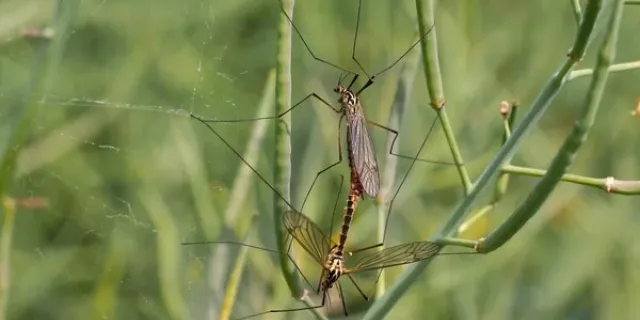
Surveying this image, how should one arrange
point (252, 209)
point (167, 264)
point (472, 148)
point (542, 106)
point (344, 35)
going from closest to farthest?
1. point (542, 106)
2. point (167, 264)
3. point (252, 209)
4. point (472, 148)
5. point (344, 35)

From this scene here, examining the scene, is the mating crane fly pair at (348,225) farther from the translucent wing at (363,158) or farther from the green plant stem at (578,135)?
the green plant stem at (578,135)

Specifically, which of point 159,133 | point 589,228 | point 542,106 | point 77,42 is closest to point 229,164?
point 159,133

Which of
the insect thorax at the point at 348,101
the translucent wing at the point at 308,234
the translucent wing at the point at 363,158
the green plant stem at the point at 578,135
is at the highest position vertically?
the insect thorax at the point at 348,101

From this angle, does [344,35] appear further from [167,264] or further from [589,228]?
[167,264]

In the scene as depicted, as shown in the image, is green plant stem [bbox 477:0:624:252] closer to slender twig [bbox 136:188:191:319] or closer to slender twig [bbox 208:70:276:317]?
slender twig [bbox 208:70:276:317]

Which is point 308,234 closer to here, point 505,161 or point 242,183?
point 505,161

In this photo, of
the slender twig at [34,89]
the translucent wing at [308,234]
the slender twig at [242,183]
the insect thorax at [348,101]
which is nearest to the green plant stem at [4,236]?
the slender twig at [34,89]

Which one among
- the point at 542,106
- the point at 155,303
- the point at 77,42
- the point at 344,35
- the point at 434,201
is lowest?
the point at 155,303

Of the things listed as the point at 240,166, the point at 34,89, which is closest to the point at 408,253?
the point at 34,89
